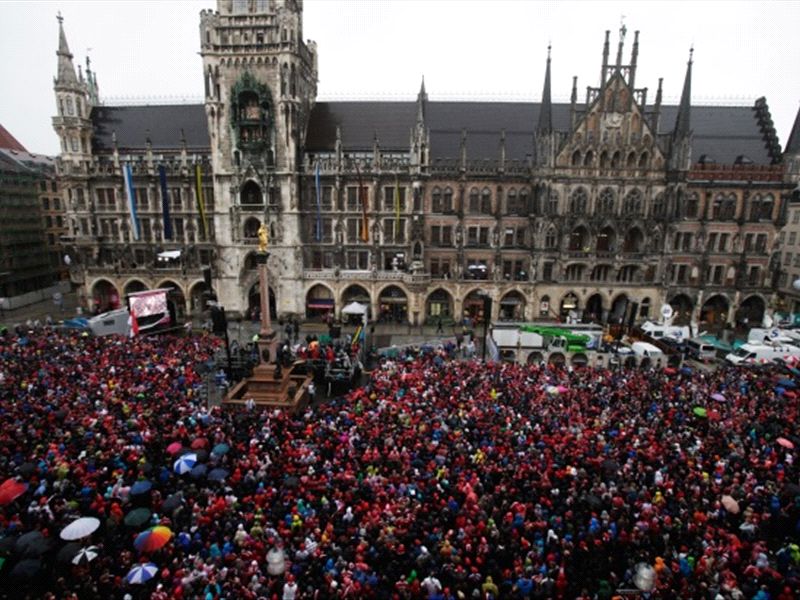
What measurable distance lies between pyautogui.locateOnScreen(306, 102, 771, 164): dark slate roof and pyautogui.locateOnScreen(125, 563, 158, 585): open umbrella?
146 feet

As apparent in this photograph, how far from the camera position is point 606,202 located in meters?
48.2

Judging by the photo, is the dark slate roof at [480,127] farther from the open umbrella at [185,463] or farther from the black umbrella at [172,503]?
the black umbrella at [172,503]

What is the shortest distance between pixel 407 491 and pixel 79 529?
1113 centimetres

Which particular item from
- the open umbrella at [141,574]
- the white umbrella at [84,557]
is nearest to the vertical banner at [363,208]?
the white umbrella at [84,557]

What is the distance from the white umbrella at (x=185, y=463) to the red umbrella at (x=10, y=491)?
201 inches

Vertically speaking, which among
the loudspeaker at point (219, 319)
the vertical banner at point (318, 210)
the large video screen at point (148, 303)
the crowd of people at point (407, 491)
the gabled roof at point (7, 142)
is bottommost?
the crowd of people at point (407, 491)

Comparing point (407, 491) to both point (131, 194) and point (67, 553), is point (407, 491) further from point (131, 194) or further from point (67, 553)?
point (131, 194)

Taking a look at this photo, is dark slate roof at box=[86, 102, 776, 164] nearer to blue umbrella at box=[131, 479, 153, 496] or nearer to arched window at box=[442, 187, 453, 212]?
arched window at box=[442, 187, 453, 212]

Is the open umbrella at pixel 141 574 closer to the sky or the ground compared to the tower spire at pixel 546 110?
closer to the ground

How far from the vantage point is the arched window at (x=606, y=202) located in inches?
1889

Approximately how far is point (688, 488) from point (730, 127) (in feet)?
167

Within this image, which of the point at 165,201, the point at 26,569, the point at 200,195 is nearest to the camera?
the point at 26,569

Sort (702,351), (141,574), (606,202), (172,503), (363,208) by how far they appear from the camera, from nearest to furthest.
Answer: (141,574), (172,503), (702,351), (606,202), (363,208)

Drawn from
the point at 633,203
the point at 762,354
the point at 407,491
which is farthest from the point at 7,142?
the point at 762,354
